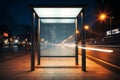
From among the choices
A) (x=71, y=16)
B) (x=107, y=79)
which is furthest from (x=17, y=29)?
(x=107, y=79)

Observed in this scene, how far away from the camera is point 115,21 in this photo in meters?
66.7

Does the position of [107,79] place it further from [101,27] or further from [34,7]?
[101,27]

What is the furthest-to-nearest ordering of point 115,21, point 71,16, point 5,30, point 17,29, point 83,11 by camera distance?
point 17,29, point 5,30, point 115,21, point 71,16, point 83,11

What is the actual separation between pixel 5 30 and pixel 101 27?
39.2 meters

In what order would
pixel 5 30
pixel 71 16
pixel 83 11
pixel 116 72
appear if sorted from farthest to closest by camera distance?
pixel 5 30 < pixel 71 16 < pixel 83 11 < pixel 116 72

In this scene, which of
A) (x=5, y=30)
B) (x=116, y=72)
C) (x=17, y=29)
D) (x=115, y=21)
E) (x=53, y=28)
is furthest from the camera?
(x=17, y=29)

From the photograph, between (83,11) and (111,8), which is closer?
(83,11)

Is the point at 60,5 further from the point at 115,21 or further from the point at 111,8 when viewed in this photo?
the point at 111,8

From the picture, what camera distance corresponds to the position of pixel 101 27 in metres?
85.9

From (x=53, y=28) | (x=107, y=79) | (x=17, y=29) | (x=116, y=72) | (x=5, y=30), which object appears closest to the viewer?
(x=107, y=79)

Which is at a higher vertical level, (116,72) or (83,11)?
(83,11)

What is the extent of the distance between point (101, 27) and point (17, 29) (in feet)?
114

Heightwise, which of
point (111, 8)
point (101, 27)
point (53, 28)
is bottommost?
point (53, 28)

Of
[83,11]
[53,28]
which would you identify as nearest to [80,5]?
[83,11]
